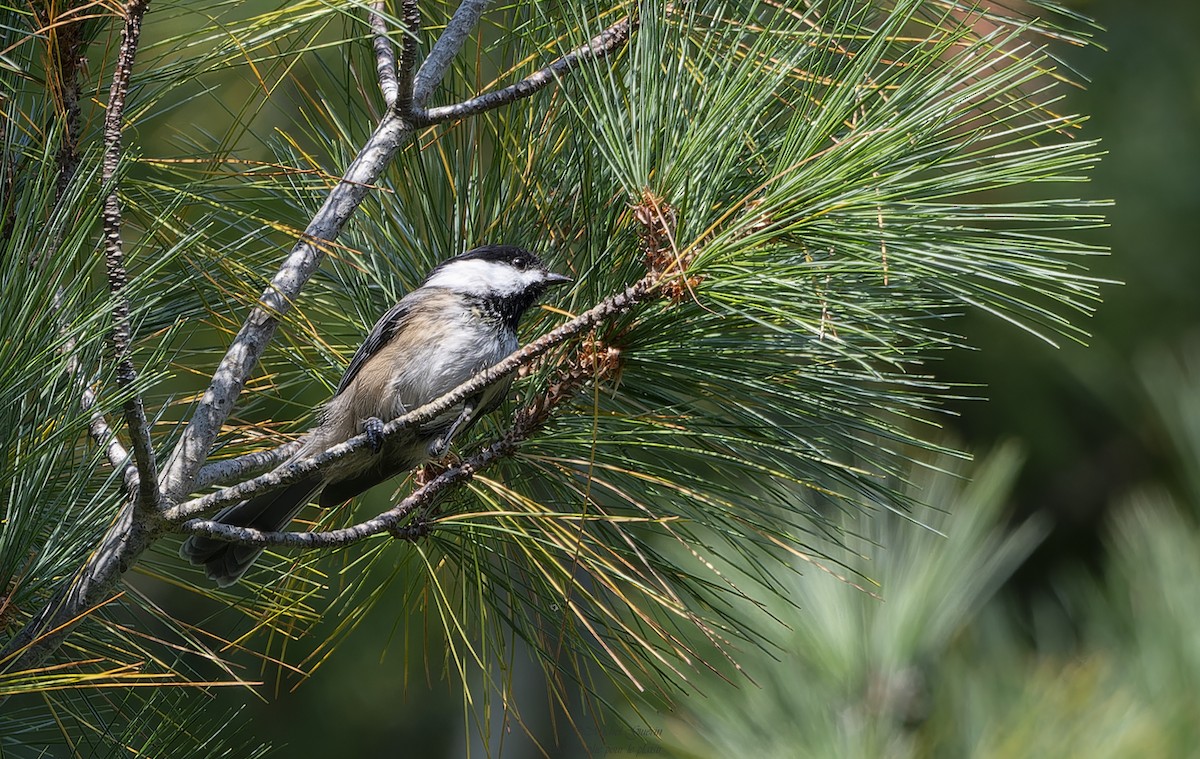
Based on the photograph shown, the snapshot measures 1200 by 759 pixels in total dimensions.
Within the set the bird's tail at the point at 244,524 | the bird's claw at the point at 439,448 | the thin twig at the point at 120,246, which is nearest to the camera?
the thin twig at the point at 120,246

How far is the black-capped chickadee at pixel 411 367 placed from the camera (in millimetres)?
1958

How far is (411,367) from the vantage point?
2.25 metres

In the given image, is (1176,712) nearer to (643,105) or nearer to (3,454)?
(643,105)

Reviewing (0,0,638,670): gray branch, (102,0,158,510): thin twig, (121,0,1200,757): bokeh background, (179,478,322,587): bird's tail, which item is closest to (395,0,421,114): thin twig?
(0,0,638,670): gray branch

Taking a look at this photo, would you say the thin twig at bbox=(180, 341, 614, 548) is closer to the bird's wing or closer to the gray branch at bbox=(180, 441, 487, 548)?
the gray branch at bbox=(180, 441, 487, 548)

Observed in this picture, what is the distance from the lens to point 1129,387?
4891 mm

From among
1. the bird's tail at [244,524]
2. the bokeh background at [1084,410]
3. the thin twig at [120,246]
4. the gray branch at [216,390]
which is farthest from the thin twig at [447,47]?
the bokeh background at [1084,410]

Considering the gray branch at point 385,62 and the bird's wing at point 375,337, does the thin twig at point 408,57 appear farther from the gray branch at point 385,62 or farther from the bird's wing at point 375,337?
the bird's wing at point 375,337

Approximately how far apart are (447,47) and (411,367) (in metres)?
0.81

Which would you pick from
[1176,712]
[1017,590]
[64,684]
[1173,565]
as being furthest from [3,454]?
[1017,590]

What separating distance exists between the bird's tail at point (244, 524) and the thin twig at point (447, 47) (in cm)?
70

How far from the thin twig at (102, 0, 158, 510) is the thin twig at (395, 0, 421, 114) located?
310 millimetres

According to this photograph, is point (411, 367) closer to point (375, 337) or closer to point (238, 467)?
point (375, 337)

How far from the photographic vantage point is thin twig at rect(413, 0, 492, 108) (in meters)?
1.58
